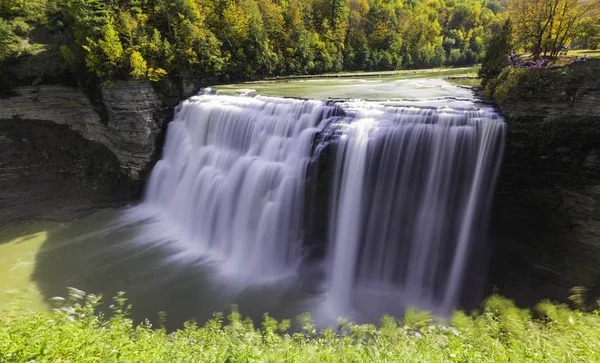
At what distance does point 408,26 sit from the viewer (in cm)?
4203

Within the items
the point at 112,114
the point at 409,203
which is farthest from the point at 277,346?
the point at 112,114

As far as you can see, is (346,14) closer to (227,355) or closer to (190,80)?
(190,80)

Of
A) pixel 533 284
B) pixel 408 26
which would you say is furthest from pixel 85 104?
pixel 408 26

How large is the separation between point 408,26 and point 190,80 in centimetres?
3340

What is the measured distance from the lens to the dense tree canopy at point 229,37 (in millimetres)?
17469

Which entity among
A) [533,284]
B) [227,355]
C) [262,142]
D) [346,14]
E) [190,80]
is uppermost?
[346,14]

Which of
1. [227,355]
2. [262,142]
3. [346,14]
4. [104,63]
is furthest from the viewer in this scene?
[346,14]

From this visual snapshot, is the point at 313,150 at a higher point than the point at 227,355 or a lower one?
higher

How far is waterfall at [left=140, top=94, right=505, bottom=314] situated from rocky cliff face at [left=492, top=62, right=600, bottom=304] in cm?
71

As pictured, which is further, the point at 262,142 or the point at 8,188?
the point at 8,188

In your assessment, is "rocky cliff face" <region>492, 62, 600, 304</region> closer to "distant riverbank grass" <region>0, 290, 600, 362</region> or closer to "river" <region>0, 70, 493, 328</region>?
"river" <region>0, 70, 493, 328</region>

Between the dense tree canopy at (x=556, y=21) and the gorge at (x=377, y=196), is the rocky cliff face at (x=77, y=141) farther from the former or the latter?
the dense tree canopy at (x=556, y=21)

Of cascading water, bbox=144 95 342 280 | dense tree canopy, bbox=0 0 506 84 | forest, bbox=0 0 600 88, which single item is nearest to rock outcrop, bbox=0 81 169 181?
forest, bbox=0 0 600 88

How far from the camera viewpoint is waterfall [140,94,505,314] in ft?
34.8
